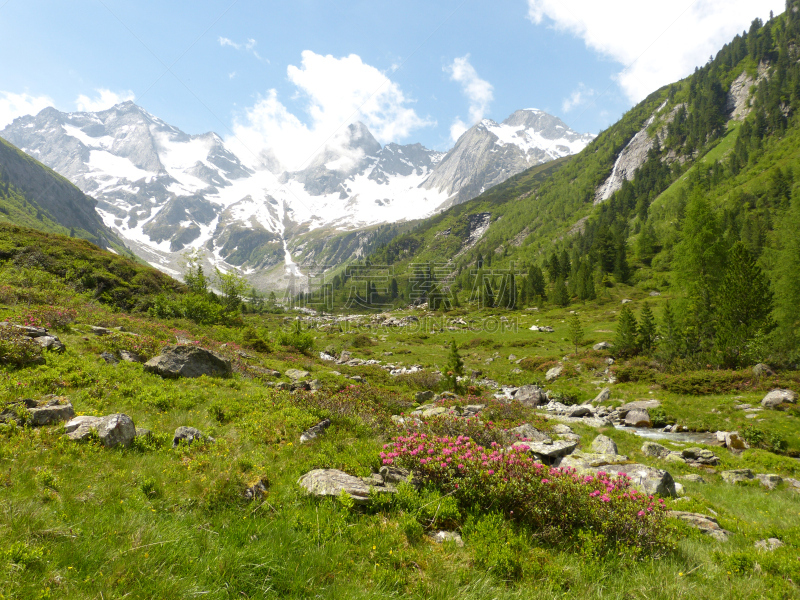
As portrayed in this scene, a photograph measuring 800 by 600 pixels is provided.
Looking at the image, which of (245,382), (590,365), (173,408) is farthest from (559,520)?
(590,365)

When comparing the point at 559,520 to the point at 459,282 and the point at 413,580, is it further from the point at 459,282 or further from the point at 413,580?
the point at 459,282

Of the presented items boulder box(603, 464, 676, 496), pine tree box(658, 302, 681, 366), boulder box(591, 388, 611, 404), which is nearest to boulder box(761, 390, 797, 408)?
boulder box(591, 388, 611, 404)

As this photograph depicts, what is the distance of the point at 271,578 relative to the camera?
4.27 meters

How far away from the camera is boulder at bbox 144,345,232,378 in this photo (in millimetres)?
13281

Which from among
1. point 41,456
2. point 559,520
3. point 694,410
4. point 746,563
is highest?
point 41,456

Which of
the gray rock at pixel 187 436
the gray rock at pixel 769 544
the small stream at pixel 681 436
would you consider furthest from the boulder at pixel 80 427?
the small stream at pixel 681 436

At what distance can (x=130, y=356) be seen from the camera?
13.9 meters

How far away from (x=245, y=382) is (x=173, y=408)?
5.03 meters

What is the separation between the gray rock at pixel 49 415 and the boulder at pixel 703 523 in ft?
45.1

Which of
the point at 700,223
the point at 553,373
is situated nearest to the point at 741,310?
the point at 700,223

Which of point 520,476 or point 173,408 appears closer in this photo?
point 520,476

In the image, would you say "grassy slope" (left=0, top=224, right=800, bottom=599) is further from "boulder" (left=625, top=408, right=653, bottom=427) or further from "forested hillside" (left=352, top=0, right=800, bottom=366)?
"forested hillside" (left=352, top=0, right=800, bottom=366)

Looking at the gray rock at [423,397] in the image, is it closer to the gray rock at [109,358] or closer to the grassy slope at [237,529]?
the grassy slope at [237,529]

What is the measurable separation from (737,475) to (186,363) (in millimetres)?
22156
